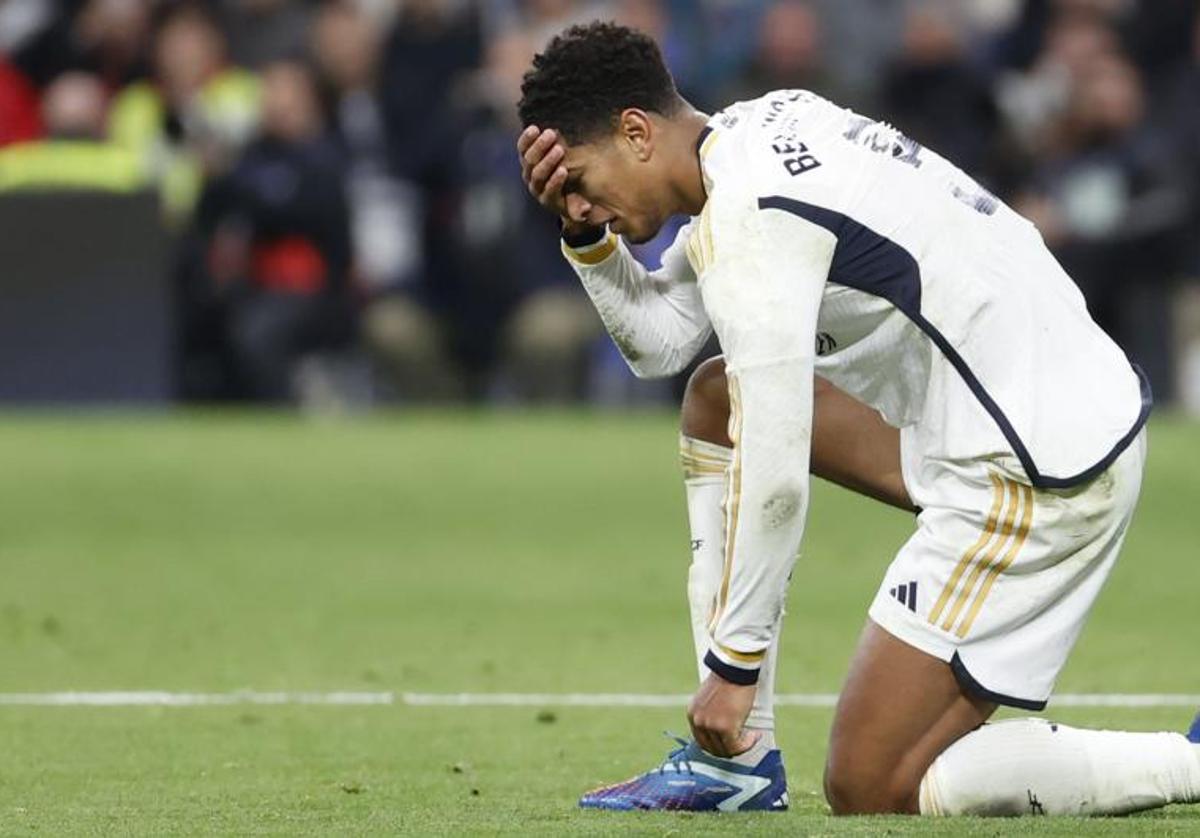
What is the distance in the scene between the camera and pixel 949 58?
1894 centimetres

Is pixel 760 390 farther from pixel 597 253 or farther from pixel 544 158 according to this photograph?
pixel 597 253

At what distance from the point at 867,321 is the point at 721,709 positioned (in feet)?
3.04

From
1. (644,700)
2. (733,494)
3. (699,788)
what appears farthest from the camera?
(644,700)

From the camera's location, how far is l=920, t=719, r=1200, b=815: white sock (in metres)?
6.06

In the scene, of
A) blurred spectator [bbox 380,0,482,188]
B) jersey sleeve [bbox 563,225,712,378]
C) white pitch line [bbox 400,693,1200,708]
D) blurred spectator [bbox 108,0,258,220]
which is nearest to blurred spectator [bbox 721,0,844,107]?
blurred spectator [bbox 380,0,482,188]

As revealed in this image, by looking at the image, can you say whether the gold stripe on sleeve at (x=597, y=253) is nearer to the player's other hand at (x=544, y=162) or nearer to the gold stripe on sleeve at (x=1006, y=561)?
the player's other hand at (x=544, y=162)

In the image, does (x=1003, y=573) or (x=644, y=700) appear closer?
(x=1003, y=573)

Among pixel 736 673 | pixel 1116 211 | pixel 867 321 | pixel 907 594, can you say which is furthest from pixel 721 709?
pixel 1116 211

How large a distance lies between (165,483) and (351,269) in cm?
399

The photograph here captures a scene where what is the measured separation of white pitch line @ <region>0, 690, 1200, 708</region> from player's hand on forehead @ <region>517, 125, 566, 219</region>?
254 cm

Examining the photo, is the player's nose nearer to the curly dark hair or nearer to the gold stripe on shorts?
the curly dark hair

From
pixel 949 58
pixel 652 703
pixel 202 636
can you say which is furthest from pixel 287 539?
pixel 949 58

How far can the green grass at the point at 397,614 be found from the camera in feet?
21.4

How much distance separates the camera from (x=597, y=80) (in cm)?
600
